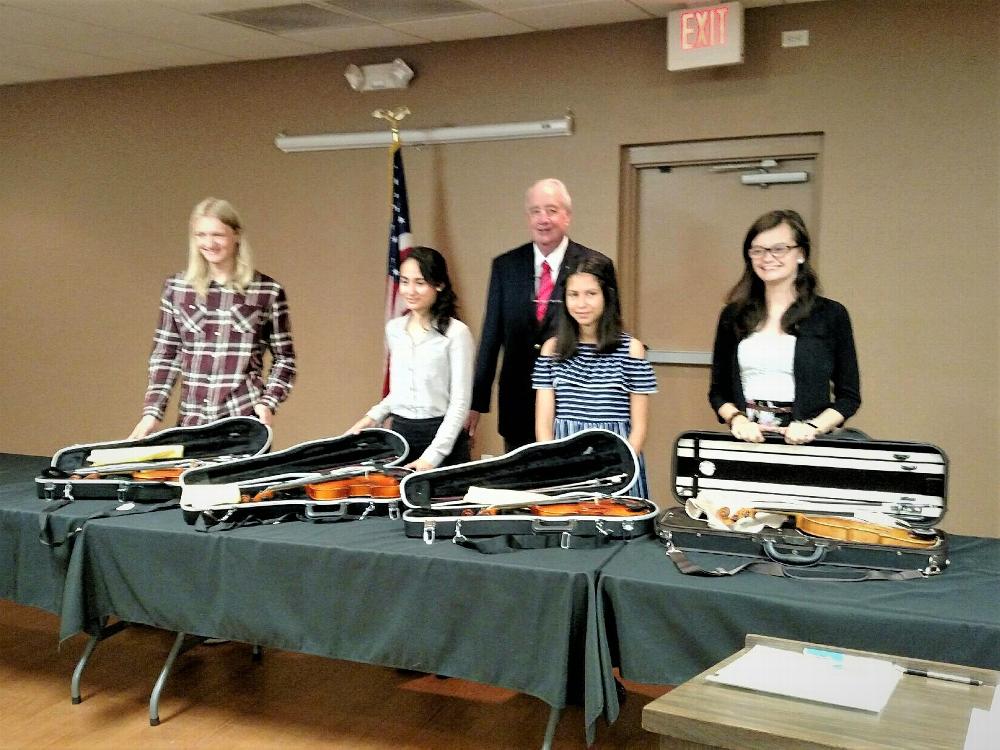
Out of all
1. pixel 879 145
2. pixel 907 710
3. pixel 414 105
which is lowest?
pixel 907 710

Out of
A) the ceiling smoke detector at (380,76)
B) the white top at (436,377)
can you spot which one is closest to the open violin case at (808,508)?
the white top at (436,377)

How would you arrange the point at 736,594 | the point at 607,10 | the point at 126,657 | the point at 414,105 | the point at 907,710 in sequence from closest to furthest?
the point at 907,710 < the point at 736,594 < the point at 126,657 < the point at 607,10 < the point at 414,105

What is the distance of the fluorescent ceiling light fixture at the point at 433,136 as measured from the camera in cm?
478

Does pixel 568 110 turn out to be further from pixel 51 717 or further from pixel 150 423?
pixel 51 717

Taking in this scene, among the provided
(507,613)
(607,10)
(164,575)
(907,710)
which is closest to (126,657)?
(164,575)

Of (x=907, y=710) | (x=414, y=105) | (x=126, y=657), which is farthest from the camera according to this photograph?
(x=414, y=105)

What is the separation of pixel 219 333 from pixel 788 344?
181 centimetres

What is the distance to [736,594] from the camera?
1.91 metres

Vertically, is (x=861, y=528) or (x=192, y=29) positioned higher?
(x=192, y=29)

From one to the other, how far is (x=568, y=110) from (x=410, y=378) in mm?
2281

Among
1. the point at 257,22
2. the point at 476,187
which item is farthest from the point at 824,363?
the point at 257,22

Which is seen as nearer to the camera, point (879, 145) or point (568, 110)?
point (879, 145)

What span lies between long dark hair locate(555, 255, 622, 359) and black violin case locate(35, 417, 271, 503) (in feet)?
3.41

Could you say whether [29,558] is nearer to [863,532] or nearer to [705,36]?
[863,532]
